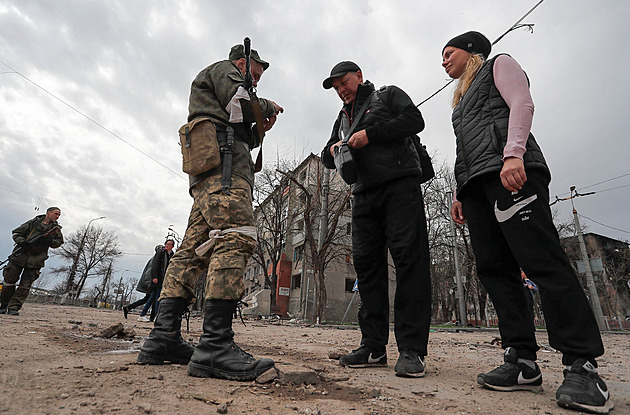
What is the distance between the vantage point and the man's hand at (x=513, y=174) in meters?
1.91

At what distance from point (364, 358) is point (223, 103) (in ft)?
7.02

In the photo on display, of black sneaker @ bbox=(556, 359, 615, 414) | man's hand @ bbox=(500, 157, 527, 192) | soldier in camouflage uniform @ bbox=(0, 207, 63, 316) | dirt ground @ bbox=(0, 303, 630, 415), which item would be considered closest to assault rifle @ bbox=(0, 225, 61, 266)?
soldier in camouflage uniform @ bbox=(0, 207, 63, 316)

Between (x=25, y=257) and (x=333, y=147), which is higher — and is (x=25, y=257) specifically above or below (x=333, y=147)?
below

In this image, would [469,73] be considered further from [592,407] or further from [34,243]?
[34,243]

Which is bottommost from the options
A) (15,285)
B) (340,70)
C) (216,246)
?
(216,246)

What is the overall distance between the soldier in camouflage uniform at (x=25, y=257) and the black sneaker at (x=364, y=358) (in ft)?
23.1

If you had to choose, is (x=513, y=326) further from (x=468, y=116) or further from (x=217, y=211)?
(x=217, y=211)

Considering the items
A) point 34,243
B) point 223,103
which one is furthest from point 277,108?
point 34,243

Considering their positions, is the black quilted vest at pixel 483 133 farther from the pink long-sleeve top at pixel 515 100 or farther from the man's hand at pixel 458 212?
the man's hand at pixel 458 212

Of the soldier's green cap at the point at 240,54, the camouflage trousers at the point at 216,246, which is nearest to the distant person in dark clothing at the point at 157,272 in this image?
the camouflage trousers at the point at 216,246

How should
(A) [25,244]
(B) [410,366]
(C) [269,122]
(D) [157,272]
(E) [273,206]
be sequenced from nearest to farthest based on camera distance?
1. (B) [410,366]
2. (C) [269,122]
3. (A) [25,244]
4. (D) [157,272]
5. (E) [273,206]

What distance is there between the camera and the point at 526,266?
6.20ft

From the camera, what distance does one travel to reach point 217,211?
2.30m

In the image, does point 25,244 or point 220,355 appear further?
point 25,244
